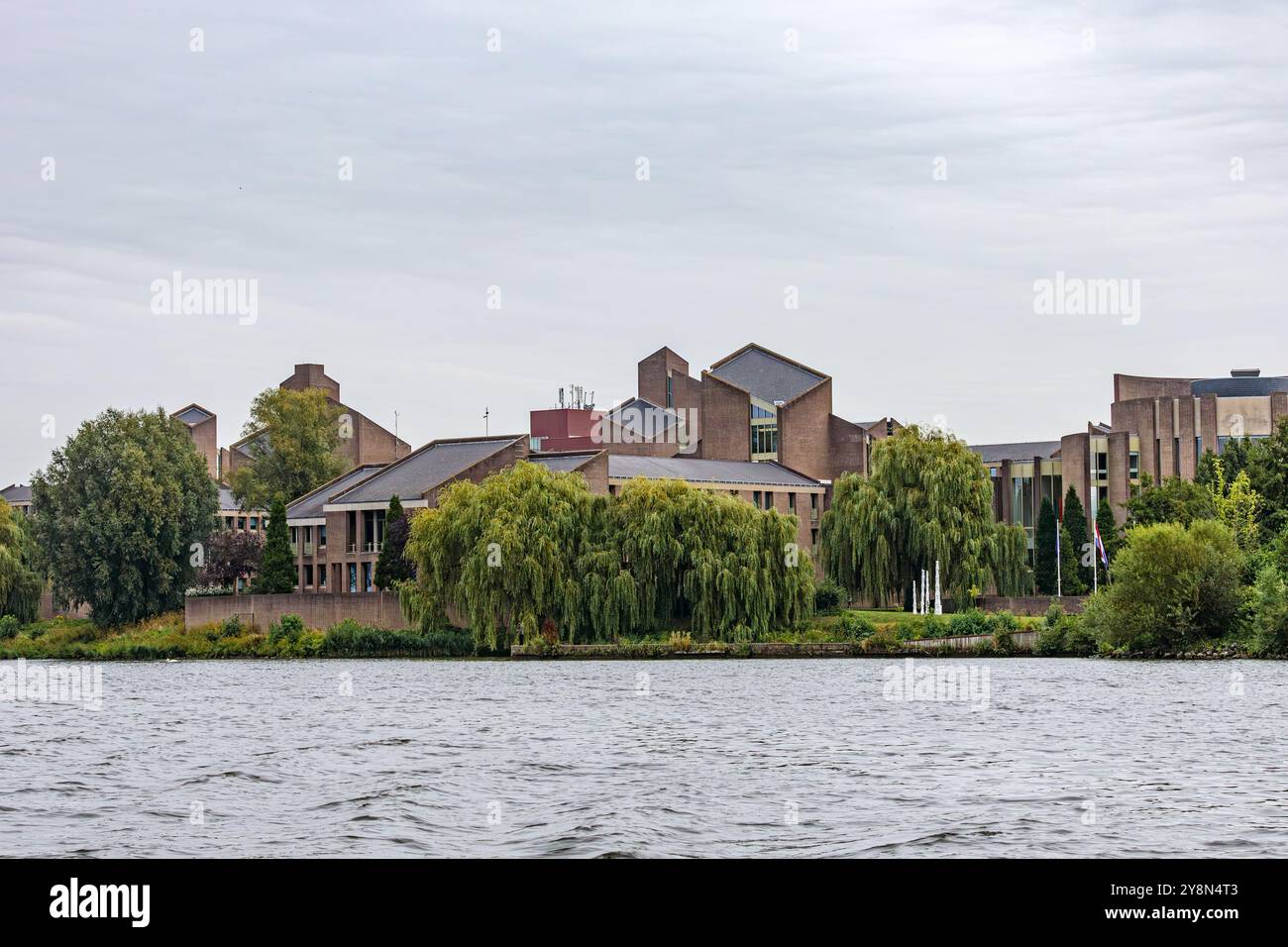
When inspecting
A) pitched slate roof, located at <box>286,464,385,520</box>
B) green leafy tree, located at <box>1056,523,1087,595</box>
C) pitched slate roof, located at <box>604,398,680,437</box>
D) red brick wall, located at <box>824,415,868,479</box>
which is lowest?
green leafy tree, located at <box>1056,523,1087,595</box>

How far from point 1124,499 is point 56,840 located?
3325 inches

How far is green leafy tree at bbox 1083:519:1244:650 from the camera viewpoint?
202 ft

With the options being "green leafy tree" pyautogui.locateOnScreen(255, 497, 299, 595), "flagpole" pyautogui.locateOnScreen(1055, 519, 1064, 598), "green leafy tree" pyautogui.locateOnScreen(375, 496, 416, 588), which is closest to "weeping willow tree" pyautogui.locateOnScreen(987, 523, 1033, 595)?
"flagpole" pyautogui.locateOnScreen(1055, 519, 1064, 598)

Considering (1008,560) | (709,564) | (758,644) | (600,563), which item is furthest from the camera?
(1008,560)

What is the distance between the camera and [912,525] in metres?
77.1

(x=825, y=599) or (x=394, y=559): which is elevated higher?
(x=394, y=559)

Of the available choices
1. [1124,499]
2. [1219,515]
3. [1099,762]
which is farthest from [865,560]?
[1099,762]

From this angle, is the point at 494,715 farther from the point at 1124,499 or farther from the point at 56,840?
the point at 1124,499

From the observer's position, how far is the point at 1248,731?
34.8 meters

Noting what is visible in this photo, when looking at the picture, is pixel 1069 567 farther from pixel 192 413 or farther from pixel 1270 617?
pixel 192 413

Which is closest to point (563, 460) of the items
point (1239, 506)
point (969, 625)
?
point (969, 625)

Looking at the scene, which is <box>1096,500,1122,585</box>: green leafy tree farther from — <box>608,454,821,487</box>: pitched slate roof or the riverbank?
the riverbank

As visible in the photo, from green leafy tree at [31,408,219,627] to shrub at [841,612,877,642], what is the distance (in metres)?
35.1

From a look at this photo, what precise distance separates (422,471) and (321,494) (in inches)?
364
